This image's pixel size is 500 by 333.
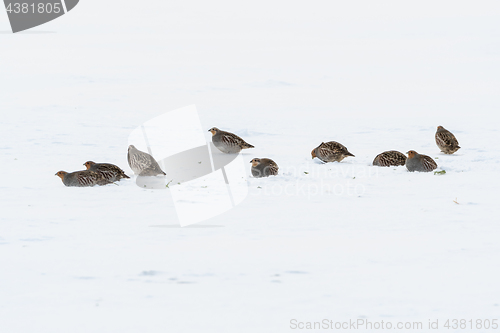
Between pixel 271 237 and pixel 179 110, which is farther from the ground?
pixel 271 237

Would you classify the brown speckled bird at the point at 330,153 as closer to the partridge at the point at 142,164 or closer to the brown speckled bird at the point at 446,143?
the brown speckled bird at the point at 446,143

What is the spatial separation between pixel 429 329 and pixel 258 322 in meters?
1.28

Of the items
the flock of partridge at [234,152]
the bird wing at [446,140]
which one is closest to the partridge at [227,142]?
the flock of partridge at [234,152]

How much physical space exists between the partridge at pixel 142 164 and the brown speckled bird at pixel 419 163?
165 inches

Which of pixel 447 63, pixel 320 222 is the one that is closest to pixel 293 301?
pixel 320 222

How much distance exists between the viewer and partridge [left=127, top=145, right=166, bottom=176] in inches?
394

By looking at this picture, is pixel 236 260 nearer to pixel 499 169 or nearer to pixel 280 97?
pixel 499 169

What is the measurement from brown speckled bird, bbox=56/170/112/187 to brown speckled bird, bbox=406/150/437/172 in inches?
201

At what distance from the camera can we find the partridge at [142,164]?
32.8 feet

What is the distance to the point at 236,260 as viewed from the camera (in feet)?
19.5

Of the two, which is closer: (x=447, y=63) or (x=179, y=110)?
(x=179, y=110)

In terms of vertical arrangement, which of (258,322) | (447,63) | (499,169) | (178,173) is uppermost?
(258,322)

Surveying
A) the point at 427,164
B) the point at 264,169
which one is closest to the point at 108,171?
the point at 264,169

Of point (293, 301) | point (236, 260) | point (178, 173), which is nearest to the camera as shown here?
point (293, 301)
